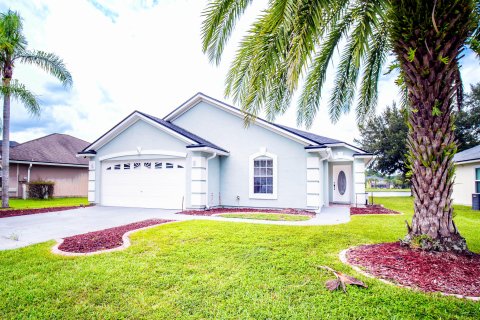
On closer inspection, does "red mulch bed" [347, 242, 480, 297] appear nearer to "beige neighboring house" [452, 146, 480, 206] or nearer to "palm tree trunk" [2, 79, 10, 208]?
"beige neighboring house" [452, 146, 480, 206]

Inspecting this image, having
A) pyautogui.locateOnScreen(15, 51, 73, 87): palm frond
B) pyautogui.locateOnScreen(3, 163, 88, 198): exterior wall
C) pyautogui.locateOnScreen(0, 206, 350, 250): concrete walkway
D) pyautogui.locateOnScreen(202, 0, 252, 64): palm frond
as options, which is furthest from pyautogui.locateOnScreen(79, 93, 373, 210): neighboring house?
pyautogui.locateOnScreen(3, 163, 88, 198): exterior wall

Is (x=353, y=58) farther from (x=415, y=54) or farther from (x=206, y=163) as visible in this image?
(x=206, y=163)

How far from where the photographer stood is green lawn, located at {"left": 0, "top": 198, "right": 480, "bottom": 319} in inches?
130

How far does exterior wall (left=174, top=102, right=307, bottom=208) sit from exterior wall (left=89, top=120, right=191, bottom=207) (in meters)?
2.32

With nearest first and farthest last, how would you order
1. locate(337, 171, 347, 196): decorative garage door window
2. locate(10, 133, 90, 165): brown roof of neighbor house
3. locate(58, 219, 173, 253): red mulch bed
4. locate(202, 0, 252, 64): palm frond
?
locate(202, 0, 252, 64): palm frond → locate(58, 219, 173, 253): red mulch bed → locate(337, 171, 347, 196): decorative garage door window → locate(10, 133, 90, 165): brown roof of neighbor house

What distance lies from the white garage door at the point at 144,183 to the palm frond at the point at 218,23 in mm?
7737

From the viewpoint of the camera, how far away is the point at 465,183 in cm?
1841

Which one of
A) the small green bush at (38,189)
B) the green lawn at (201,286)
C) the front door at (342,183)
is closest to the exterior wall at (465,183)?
the front door at (342,183)

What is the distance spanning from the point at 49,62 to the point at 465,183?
1088 inches

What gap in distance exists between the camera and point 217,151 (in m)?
13.4

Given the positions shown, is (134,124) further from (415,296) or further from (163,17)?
(415,296)

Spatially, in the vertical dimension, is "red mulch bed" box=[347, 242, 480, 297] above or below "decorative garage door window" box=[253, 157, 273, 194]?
below

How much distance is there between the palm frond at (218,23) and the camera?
582 cm

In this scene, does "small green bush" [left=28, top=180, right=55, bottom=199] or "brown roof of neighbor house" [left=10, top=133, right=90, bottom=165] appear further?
"brown roof of neighbor house" [left=10, top=133, right=90, bottom=165]
